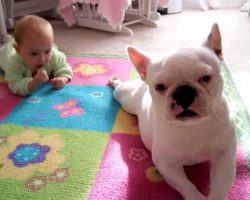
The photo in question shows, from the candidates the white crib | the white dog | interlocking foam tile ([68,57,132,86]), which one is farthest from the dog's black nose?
the white crib

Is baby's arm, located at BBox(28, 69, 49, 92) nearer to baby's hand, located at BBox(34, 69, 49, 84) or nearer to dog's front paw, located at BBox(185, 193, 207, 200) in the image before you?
baby's hand, located at BBox(34, 69, 49, 84)

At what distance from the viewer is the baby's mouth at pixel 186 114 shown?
639mm

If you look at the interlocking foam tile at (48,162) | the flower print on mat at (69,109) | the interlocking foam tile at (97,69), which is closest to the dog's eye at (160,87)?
the interlocking foam tile at (48,162)

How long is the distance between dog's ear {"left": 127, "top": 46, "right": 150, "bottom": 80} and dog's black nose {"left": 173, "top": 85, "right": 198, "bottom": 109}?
5.2 inches

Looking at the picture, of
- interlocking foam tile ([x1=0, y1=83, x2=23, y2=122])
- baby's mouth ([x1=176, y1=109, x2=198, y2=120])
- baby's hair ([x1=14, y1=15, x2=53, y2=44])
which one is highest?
baby's mouth ([x1=176, y1=109, x2=198, y2=120])

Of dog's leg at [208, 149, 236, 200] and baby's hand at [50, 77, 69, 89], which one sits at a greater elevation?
dog's leg at [208, 149, 236, 200]

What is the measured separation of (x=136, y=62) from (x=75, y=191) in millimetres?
316

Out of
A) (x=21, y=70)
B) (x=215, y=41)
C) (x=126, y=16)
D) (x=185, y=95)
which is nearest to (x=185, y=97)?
(x=185, y=95)

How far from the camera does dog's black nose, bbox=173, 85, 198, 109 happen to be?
623mm

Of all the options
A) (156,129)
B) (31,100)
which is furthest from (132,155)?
(31,100)

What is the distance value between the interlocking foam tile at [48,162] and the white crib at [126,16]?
1001mm

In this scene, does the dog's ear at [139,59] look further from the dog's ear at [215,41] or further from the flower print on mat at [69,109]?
the flower print on mat at [69,109]

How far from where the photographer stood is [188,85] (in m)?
0.63

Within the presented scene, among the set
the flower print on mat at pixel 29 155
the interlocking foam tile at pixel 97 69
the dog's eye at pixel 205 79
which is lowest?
the interlocking foam tile at pixel 97 69
